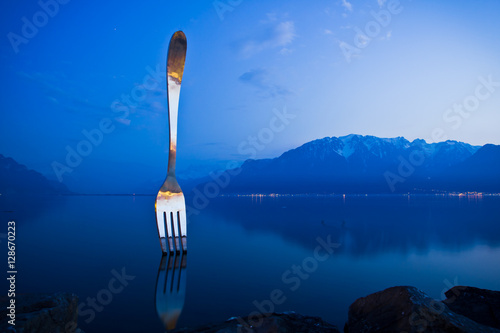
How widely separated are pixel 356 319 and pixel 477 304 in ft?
8.36

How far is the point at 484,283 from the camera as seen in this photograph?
10.2 metres

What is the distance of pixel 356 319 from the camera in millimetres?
5211

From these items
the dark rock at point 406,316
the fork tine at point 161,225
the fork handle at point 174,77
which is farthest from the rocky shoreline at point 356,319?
the fork handle at point 174,77

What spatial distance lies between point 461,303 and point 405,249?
36.7 ft

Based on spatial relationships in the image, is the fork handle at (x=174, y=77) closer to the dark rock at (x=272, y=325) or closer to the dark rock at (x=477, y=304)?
the dark rock at (x=272, y=325)

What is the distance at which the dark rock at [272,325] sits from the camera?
4.11 metres

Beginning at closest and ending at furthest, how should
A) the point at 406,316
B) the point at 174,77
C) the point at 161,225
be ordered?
the point at 406,316 → the point at 174,77 → the point at 161,225

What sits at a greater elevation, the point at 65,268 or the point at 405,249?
the point at 65,268

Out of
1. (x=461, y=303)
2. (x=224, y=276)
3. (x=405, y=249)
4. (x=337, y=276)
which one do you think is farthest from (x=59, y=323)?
(x=405, y=249)

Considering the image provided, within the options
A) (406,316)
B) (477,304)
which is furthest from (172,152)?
(477,304)

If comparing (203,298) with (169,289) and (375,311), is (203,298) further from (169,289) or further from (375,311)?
(375,311)

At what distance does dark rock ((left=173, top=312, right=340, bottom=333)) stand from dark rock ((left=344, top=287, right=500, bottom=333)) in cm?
74

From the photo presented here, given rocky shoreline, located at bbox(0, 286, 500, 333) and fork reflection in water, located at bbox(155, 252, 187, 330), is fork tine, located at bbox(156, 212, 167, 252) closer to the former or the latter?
fork reflection in water, located at bbox(155, 252, 187, 330)

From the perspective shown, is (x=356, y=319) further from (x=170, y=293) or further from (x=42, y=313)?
(x=42, y=313)
